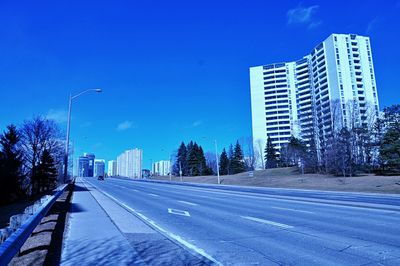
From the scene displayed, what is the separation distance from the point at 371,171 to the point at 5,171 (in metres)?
52.3

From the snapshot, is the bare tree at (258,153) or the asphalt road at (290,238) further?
the bare tree at (258,153)

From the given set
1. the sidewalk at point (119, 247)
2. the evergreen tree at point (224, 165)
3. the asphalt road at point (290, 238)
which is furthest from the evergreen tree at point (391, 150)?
the evergreen tree at point (224, 165)

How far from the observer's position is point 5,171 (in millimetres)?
36719

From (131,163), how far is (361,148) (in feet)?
411

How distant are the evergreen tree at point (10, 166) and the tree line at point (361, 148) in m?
43.6

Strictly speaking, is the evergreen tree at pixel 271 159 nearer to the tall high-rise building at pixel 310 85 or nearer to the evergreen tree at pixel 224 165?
the tall high-rise building at pixel 310 85

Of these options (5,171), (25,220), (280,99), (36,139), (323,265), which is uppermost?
(280,99)

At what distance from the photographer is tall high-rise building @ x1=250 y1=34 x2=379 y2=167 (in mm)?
122625

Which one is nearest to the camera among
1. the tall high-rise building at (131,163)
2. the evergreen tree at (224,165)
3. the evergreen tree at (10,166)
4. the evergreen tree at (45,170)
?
the evergreen tree at (10,166)

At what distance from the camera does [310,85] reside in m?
146

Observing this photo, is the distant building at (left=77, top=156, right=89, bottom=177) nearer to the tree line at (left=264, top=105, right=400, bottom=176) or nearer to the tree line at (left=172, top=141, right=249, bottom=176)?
the tree line at (left=172, top=141, right=249, bottom=176)

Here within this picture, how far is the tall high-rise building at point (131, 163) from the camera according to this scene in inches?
5996

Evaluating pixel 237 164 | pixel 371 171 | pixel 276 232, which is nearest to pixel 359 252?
pixel 276 232

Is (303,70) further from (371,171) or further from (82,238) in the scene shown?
(82,238)
